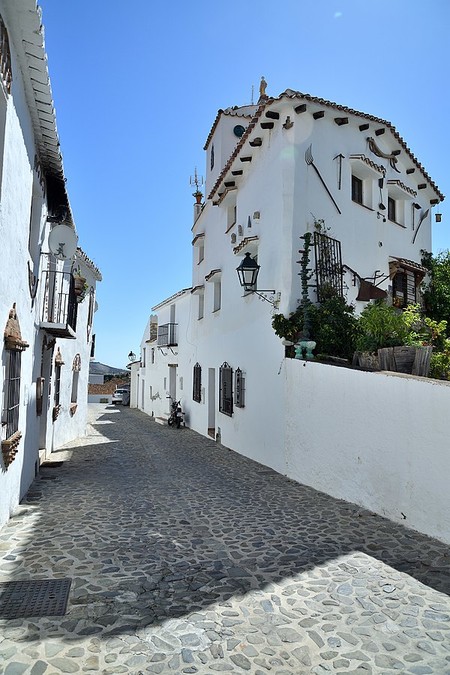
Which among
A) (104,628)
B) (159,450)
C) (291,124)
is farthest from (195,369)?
(104,628)

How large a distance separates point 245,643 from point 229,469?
24.8ft

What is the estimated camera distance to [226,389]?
1514cm

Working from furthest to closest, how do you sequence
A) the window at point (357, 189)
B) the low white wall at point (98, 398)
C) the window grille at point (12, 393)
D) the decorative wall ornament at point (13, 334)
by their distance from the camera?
the low white wall at point (98, 398), the window at point (357, 189), the window grille at point (12, 393), the decorative wall ornament at point (13, 334)

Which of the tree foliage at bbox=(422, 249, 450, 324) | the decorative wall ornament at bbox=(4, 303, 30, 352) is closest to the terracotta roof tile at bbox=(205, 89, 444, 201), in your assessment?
the tree foliage at bbox=(422, 249, 450, 324)

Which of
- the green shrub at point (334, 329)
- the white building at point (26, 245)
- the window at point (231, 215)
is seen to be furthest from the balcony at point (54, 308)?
the window at point (231, 215)

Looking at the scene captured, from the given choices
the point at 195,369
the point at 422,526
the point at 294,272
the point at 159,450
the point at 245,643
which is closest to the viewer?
the point at 245,643

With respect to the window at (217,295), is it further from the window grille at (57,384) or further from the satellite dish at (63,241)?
the satellite dish at (63,241)

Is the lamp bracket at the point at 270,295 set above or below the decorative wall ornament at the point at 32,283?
above

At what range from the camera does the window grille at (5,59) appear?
5062 millimetres

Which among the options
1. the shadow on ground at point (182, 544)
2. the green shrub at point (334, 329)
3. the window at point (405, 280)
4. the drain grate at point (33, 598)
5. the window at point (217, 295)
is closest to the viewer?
the drain grate at point (33, 598)

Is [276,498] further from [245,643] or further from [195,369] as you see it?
[195,369]

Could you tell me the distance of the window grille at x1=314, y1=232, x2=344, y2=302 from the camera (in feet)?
36.3

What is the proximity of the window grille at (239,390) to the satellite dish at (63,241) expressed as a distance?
6.30 m

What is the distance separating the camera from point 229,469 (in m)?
11.3
